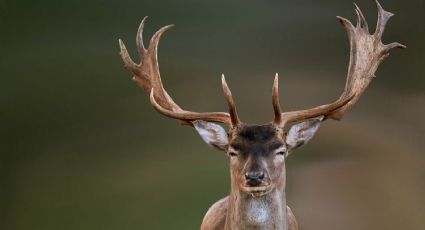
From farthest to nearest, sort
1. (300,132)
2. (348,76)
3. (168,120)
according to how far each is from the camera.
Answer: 1. (168,120)
2. (348,76)
3. (300,132)

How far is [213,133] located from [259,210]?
1.10ft

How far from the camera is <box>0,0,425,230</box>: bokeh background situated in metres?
3.27

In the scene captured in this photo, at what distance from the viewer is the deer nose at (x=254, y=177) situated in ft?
6.74

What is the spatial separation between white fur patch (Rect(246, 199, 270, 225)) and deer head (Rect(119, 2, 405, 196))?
0.06m

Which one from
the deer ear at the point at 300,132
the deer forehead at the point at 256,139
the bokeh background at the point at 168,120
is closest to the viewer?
the deer forehead at the point at 256,139

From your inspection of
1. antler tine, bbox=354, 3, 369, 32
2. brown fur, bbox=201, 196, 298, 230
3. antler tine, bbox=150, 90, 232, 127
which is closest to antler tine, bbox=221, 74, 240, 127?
antler tine, bbox=150, 90, 232, 127

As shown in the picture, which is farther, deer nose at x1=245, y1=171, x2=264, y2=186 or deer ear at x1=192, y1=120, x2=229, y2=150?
deer ear at x1=192, y1=120, x2=229, y2=150

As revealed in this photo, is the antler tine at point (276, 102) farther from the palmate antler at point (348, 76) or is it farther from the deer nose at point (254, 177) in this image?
the deer nose at point (254, 177)

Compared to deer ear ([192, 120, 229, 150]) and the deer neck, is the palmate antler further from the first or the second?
the deer neck

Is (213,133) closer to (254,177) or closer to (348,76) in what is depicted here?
(254,177)

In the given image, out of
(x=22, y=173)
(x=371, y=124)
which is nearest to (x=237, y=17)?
(x=371, y=124)

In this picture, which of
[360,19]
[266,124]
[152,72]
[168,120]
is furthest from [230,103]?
[168,120]

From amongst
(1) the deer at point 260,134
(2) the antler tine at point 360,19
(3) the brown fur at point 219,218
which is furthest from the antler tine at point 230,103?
(2) the antler tine at point 360,19

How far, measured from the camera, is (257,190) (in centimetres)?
208
